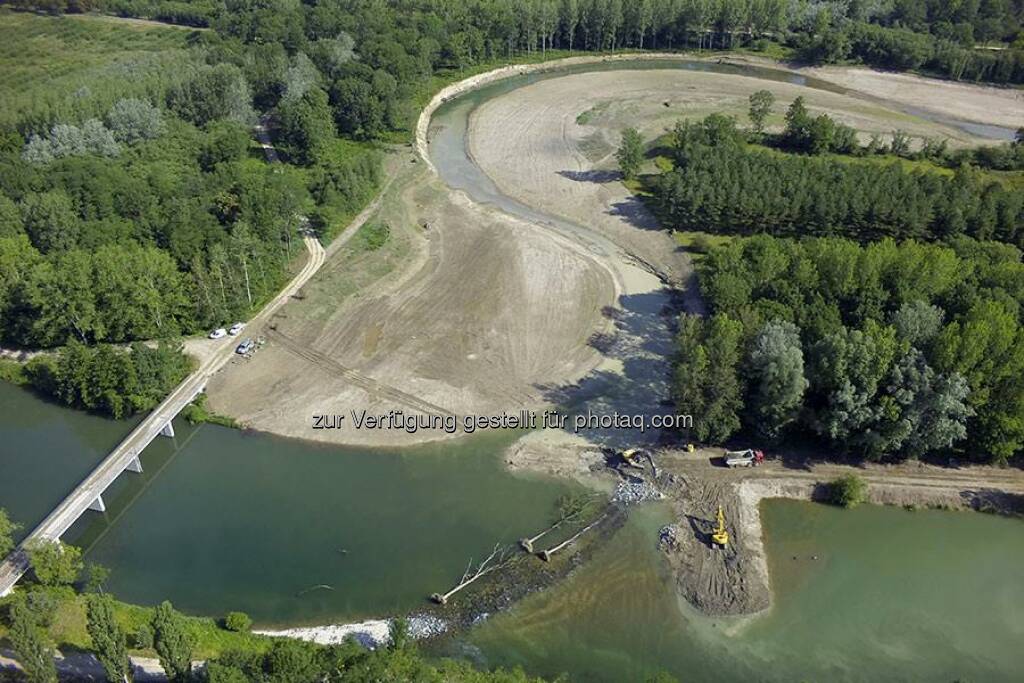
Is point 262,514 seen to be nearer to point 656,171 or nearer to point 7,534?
point 7,534

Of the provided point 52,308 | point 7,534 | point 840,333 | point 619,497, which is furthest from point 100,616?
point 840,333

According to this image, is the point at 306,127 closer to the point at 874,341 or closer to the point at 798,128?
the point at 798,128

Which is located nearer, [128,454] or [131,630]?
[131,630]

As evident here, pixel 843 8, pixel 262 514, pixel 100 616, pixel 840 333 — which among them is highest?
pixel 843 8

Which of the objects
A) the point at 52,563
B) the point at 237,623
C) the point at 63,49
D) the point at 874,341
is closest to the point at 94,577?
the point at 52,563

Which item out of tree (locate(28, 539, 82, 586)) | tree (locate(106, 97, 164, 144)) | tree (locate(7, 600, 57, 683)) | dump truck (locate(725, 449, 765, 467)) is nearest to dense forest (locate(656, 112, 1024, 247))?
dump truck (locate(725, 449, 765, 467))

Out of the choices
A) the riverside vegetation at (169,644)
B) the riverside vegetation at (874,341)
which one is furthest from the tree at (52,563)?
the riverside vegetation at (874,341)

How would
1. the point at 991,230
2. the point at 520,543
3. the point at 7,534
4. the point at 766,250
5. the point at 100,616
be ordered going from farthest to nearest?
the point at 991,230, the point at 766,250, the point at 520,543, the point at 7,534, the point at 100,616

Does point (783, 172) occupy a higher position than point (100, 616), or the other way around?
point (783, 172)
